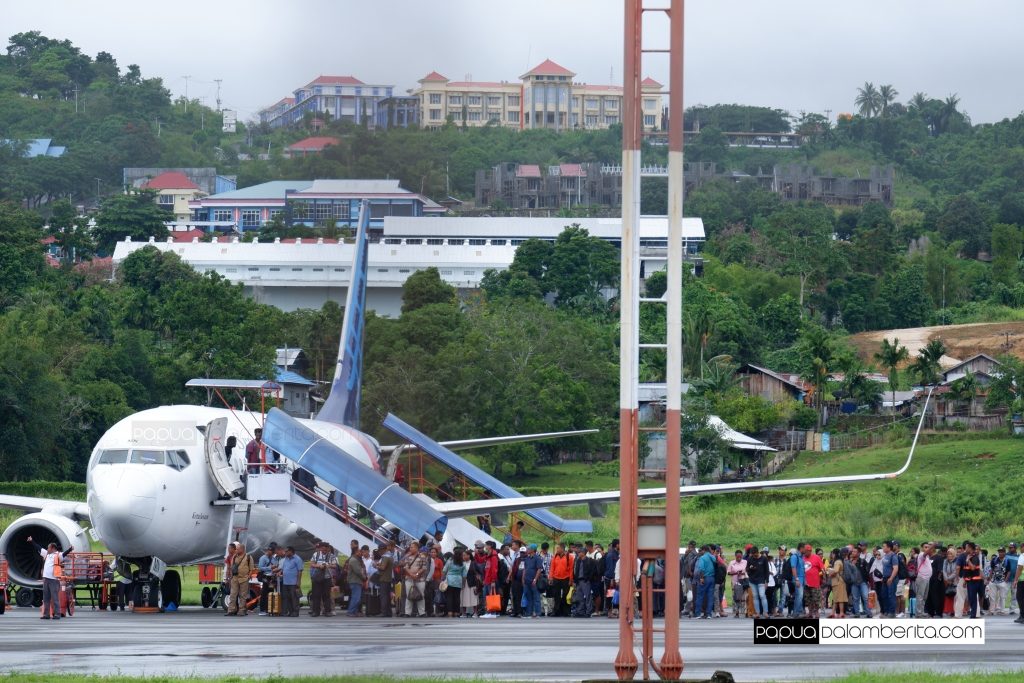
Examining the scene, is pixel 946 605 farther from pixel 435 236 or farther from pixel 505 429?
pixel 435 236

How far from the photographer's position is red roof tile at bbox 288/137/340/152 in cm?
3519

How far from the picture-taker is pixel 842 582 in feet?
117

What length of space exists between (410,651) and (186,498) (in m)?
11.2

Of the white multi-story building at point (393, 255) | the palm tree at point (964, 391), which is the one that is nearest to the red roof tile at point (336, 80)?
the palm tree at point (964, 391)

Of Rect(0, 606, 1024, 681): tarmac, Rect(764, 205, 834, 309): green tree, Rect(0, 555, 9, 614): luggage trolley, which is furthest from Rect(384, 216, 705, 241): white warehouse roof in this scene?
Rect(0, 606, 1024, 681): tarmac

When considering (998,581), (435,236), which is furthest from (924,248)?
(998,581)

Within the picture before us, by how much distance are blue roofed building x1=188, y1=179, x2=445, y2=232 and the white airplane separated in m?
58.5

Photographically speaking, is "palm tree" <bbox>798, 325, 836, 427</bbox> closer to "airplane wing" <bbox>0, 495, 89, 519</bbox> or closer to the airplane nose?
"airplane wing" <bbox>0, 495, 89, 519</bbox>

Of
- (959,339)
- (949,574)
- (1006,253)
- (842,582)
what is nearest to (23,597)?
(842,582)

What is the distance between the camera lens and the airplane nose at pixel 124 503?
33156 millimetres

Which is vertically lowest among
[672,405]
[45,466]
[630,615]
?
[45,466]

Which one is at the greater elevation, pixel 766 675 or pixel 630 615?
pixel 630 615

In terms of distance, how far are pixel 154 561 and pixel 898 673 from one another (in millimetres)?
19092

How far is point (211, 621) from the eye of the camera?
108ft
